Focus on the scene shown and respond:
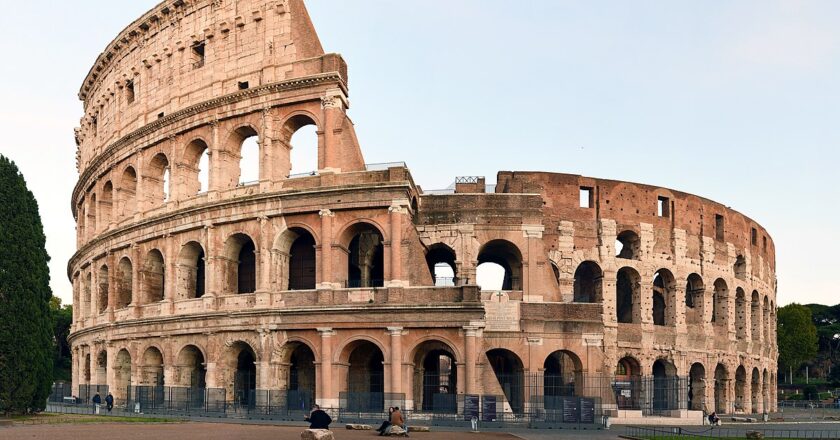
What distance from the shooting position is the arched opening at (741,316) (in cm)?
4276

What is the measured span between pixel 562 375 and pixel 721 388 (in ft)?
37.9

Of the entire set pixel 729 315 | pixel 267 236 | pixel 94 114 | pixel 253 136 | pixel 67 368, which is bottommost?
pixel 67 368

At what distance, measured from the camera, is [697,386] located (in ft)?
129

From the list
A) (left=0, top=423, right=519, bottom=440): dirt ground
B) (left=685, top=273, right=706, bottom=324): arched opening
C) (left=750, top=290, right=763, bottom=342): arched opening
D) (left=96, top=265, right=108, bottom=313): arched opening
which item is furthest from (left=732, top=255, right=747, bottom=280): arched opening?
(left=96, top=265, right=108, bottom=313): arched opening

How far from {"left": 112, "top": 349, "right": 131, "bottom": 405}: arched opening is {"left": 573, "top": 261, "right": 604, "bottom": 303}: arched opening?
18370mm

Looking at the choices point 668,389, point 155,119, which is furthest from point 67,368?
point 668,389

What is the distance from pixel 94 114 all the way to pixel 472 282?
21.4 meters

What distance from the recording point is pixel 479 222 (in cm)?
3144

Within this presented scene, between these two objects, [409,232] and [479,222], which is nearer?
[409,232]

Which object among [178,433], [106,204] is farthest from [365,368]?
[106,204]

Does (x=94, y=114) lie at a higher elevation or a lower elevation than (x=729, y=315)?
higher

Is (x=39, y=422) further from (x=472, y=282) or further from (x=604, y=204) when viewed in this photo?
(x=604, y=204)

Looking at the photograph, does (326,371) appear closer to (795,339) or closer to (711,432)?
(711,432)

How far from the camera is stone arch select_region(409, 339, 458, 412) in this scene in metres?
27.0
